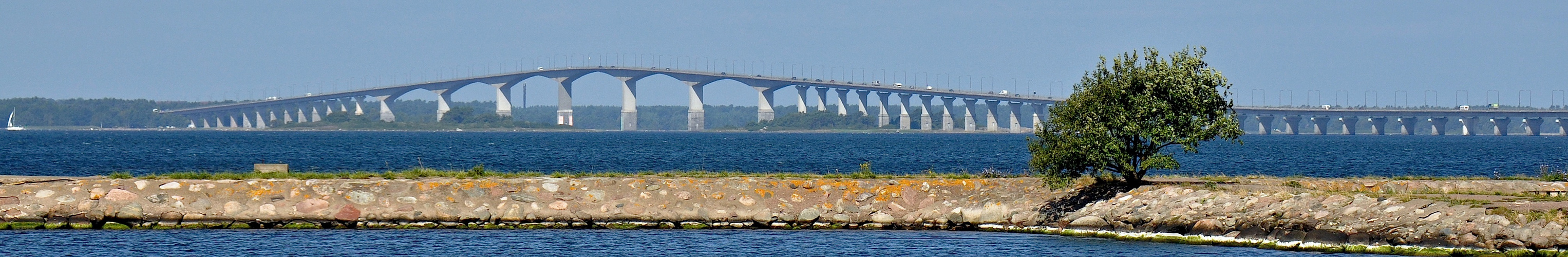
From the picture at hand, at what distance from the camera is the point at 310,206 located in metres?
25.1

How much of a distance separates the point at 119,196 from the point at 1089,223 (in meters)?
15.2

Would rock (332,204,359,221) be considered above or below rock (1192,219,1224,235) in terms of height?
above

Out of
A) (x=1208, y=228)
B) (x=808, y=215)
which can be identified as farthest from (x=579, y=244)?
(x=1208, y=228)

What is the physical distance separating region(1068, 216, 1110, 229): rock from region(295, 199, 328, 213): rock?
11.8 meters

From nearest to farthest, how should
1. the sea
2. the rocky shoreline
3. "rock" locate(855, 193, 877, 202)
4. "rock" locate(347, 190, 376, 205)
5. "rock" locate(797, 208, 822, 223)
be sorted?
the sea < the rocky shoreline < "rock" locate(347, 190, 376, 205) < "rock" locate(797, 208, 822, 223) < "rock" locate(855, 193, 877, 202)

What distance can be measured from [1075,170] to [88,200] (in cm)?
1554

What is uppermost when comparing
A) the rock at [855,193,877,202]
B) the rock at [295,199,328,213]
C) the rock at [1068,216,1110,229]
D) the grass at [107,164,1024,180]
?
the grass at [107,164,1024,180]

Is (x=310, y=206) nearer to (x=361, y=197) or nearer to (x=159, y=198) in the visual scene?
(x=361, y=197)

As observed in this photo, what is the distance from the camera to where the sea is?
21.6 m

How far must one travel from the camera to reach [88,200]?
24.7 meters

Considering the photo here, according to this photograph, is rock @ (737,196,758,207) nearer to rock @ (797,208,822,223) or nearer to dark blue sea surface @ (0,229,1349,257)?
rock @ (797,208,822,223)

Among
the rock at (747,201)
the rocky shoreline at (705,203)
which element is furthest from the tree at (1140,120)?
the rock at (747,201)

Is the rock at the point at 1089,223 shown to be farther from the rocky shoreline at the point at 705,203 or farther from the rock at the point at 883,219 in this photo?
the rock at the point at 883,219

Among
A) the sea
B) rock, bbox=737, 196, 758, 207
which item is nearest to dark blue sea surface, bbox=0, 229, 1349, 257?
the sea
